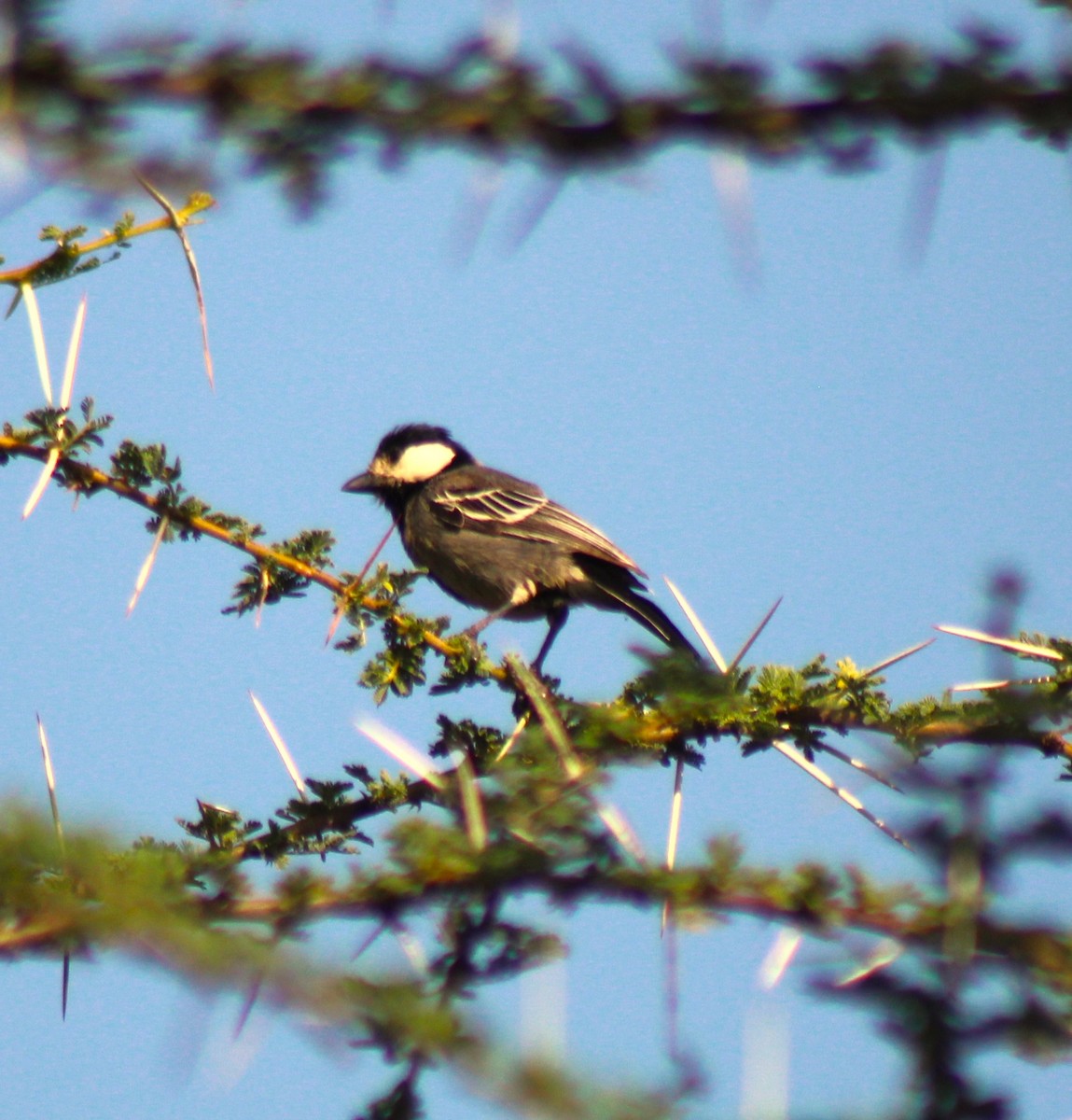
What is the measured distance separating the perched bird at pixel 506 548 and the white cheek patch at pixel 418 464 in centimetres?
1

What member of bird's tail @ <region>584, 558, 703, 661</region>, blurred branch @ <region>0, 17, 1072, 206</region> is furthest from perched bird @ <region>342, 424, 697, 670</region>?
blurred branch @ <region>0, 17, 1072, 206</region>

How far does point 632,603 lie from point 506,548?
1.02m

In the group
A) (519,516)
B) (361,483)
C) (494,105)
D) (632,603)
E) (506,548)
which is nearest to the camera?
(494,105)

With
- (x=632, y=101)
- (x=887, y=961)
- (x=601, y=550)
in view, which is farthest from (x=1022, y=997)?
(x=601, y=550)

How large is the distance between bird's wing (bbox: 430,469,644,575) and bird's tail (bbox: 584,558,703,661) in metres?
0.15

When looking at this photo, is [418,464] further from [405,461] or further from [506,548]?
[506,548]

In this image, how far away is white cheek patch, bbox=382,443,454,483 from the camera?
32.5 ft

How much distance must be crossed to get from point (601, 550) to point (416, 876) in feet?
22.9

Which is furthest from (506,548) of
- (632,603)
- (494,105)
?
(494,105)

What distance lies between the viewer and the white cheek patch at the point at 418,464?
991 cm

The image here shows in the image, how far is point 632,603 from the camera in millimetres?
8359

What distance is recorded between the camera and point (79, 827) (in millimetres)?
1513

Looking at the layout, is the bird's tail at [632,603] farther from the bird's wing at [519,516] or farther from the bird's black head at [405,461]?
the bird's black head at [405,461]

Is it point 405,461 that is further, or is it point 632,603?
point 405,461
